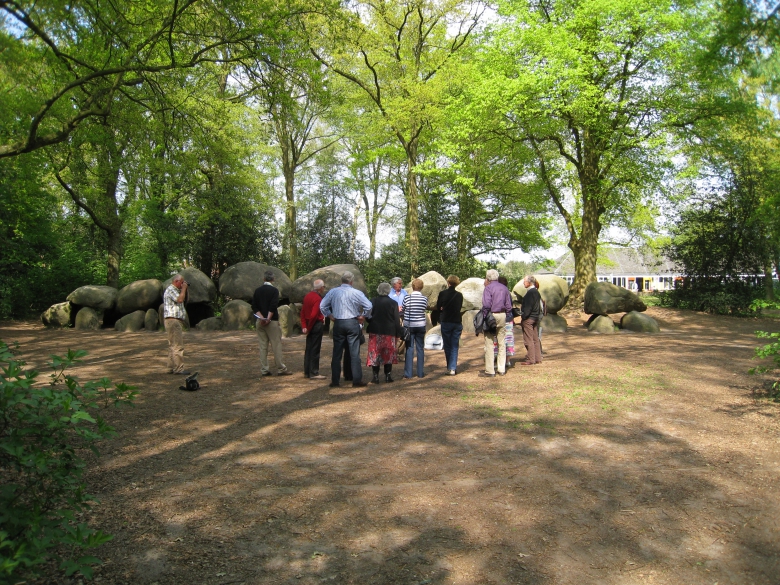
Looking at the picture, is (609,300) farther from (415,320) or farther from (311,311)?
(311,311)

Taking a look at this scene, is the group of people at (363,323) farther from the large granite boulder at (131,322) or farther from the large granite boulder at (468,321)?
the large granite boulder at (131,322)

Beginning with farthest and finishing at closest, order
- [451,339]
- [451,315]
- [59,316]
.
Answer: [59,316] < [451,339] < [451,315]

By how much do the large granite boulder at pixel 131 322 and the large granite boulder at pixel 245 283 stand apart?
103 inches

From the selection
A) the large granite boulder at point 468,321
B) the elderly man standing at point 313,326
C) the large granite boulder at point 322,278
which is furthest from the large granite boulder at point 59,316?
the large granite boulder at point 468,321

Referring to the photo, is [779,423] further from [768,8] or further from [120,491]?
[120,491]

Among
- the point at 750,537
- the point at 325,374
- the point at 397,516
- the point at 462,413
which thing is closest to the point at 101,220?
the point at 325,374

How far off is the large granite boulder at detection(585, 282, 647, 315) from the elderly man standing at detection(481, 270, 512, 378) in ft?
29.4

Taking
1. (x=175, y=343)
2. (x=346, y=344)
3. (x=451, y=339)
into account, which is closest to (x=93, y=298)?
(x=175, y=343)

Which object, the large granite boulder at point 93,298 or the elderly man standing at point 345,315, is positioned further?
the large granite boulder at point 93,298

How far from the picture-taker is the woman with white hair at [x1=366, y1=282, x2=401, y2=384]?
9.77 metres

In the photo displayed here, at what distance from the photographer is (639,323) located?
18.3 meters

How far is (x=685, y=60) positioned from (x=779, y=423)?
15944 millimetres

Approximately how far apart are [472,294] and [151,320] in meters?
10.1

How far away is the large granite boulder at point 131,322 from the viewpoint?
58.5 ft
